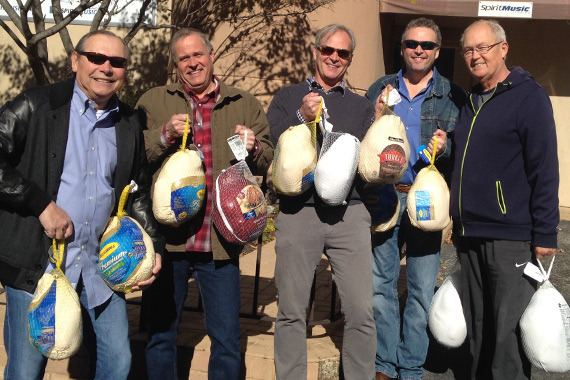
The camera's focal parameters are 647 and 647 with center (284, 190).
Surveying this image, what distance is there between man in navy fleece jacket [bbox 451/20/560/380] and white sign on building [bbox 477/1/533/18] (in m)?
5.35

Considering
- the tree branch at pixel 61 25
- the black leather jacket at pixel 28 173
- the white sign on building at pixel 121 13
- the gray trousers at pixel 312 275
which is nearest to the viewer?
the black leather jacket at pixel 28 173

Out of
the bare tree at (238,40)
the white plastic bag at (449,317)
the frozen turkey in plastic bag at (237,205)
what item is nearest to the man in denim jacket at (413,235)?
the white plastic bag at (449,317)

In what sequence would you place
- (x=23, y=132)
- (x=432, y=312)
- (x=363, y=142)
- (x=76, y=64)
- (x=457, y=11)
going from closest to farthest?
(x=23, y=132) → (x=76, y=64) → (x=363, y=142) → (x=432, y=312) → (x=457, y=11)

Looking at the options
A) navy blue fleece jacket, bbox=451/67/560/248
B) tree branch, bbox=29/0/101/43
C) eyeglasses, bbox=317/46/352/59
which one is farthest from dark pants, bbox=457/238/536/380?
tree branch, bbox=29/0/101/43

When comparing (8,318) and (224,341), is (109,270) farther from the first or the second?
(224,341)

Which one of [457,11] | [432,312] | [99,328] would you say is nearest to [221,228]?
[99,328]

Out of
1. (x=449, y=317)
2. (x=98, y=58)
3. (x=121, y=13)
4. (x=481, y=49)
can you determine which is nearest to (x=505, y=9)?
(x=121, y=13)

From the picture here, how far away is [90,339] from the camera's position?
10.9ft

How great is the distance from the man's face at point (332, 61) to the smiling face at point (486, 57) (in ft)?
2.26

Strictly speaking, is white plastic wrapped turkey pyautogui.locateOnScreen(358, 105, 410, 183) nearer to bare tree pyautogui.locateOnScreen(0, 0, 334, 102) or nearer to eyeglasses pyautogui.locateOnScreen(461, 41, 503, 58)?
eyeglasses pyautogui.locateOnScreen(461, 41, 503, 58)

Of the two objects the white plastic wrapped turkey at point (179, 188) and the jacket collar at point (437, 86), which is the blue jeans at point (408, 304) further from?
the white plastic wrapped turkey at point (179, 188)

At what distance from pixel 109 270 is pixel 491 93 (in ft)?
7.55

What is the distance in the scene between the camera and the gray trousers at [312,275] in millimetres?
3662

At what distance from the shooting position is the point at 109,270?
3.07 m
